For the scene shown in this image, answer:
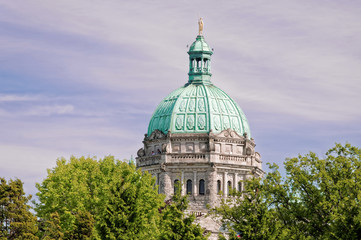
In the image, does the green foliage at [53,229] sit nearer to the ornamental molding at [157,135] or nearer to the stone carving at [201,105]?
the ornamental molding at [157,135]

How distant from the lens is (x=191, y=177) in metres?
164

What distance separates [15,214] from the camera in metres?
102

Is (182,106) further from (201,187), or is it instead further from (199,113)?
(201,187)

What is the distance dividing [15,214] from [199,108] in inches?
2711

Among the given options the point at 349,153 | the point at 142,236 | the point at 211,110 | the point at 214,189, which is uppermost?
the point at 211,110

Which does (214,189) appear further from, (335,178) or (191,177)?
(335,178)

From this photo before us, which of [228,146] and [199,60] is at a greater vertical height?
[199,60]

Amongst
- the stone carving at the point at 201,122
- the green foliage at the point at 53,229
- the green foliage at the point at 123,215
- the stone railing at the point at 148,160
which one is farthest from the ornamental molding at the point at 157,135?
the green foliage at the point at 123,215

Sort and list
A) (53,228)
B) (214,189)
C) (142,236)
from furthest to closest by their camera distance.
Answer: (214,189), (53,228), (142,236)

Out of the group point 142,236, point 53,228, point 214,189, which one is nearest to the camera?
point 142,236

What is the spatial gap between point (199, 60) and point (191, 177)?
19690 millimetres

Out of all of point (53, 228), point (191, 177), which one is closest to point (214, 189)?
point (191, 177)

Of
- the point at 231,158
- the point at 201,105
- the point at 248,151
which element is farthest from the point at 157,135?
the point at 248,151

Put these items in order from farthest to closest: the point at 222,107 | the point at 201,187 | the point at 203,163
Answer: the point at 222,107 < the point at 201,187 < the point at 203,163
